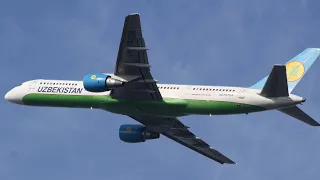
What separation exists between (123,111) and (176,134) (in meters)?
12.2

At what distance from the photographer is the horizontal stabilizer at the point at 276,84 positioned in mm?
64062

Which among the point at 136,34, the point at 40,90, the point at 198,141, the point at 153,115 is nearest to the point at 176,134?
the point at 198,141

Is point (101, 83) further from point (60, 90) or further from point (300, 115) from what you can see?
point (300, 115)

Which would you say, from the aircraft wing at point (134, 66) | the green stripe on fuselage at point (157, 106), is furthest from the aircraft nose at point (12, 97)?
the aircraft wing at point (134, 66)

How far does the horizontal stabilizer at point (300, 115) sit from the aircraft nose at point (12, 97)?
94.4 ft

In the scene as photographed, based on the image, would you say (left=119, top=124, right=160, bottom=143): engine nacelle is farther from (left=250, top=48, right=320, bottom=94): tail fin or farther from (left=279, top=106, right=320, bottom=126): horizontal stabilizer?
(left=279, top=106, right=320, bottom=126): horizontal stabilizer

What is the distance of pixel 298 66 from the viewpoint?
75.5 meters

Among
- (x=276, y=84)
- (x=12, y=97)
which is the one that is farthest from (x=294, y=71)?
(x=12, y=97)

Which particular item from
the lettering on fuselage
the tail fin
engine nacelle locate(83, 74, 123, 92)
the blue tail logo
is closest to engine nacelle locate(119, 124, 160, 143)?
the lettering on fuselage

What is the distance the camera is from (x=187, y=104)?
7300 centimetres

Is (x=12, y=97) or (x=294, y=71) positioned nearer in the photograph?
(x=294, y=71)

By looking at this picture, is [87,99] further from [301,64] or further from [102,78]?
[301,64]

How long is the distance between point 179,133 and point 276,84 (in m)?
20.6

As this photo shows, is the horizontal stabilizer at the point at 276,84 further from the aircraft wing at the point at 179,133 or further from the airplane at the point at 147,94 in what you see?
the aircraft wing at the point at 179,133
